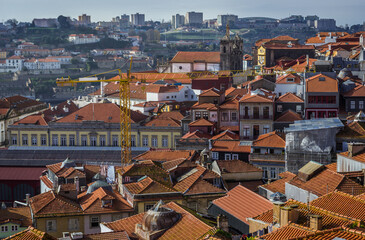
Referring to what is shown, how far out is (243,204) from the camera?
2652 cm

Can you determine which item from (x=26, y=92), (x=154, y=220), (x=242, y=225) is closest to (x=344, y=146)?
(x=242, y=225)

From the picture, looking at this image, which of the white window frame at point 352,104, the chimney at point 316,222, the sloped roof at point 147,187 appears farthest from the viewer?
the white window frame at point 352,104

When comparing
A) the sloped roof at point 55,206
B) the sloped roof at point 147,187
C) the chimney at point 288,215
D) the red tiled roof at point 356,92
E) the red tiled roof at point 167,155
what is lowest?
the sloped roof at point 55,206

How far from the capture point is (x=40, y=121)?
61.7 metres

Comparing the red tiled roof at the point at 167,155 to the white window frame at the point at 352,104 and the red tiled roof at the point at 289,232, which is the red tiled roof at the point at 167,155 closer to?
the white window frame at the point at 352,104

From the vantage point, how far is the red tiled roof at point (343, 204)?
19234mm

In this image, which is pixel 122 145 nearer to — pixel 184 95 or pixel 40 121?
pixel 40 121

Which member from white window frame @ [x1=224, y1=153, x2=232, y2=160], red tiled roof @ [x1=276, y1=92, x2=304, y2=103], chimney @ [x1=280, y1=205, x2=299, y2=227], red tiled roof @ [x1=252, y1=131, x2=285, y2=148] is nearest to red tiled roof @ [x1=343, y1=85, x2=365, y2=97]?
red tiled roof @ [x1=276, y1=92, x2=304, y2=103]

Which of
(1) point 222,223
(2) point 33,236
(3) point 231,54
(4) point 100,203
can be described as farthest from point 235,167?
(3) point 231,54

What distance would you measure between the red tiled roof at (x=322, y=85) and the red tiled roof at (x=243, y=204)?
18169 millimetres

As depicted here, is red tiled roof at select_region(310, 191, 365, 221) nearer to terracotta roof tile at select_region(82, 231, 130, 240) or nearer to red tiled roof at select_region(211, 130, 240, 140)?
terracotta roof tile at select_region(82, 231, 130, 240)

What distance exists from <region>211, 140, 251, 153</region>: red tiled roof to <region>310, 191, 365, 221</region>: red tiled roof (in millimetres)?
20992

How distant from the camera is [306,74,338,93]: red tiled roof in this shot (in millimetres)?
45094

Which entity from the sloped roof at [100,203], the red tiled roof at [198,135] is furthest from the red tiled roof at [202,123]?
the sloped roof at [100,203]
